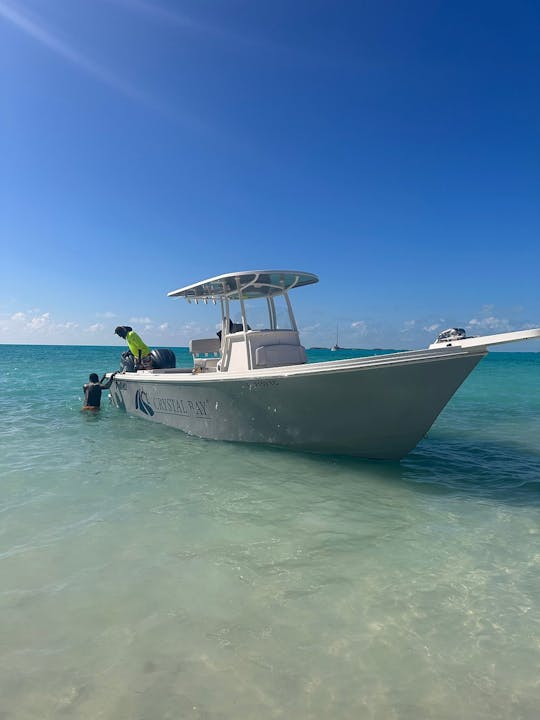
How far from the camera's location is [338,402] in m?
7.21

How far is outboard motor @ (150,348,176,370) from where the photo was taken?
523 inches

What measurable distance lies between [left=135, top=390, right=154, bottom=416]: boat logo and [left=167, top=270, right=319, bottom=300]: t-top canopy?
2.70 metres

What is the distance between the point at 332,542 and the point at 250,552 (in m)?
0.86

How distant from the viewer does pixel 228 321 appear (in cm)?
1029

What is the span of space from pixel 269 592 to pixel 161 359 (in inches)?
407

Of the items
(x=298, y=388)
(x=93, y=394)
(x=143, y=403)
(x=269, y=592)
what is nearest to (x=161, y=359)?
(x=143, y=403)

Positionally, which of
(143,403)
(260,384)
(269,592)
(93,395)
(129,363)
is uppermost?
(129,363)

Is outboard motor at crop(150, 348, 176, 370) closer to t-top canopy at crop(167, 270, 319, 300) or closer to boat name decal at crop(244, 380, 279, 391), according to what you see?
t-top canopy at crop(167, 270, 319, 300)

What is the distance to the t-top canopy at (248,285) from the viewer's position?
8.89 metres

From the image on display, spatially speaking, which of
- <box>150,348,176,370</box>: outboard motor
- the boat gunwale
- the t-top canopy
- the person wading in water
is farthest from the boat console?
the person wading in water

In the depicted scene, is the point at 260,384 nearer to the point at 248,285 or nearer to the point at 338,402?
the point at 338,402

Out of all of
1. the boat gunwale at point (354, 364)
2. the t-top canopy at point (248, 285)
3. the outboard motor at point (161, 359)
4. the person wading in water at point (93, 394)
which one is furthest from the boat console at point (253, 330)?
the person wading in water at point (93, 394)

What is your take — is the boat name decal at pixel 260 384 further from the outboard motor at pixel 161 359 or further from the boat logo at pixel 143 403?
the outboard motor at pixel 161 359

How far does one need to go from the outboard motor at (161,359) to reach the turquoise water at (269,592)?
5.99 m
